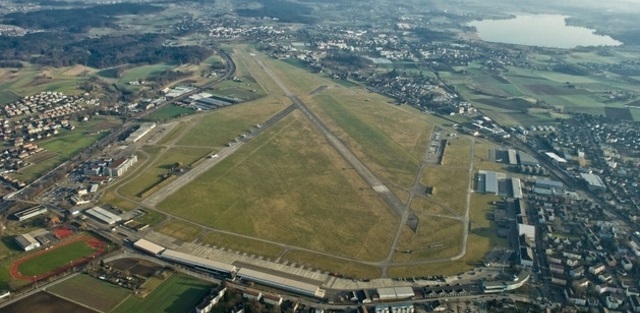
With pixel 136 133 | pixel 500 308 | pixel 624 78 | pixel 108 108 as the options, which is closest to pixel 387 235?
pixel 500 308

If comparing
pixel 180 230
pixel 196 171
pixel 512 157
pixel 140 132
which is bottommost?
pixel 180 230

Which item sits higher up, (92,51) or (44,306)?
(92,51)

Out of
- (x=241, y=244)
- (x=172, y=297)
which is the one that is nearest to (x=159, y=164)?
(x=241, y=244)

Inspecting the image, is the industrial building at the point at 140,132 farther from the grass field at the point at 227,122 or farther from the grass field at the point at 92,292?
the grass field at the point at 92,292

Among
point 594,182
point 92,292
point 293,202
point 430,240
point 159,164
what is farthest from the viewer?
point 159,164

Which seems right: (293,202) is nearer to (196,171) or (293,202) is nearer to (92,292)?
(196,171)
